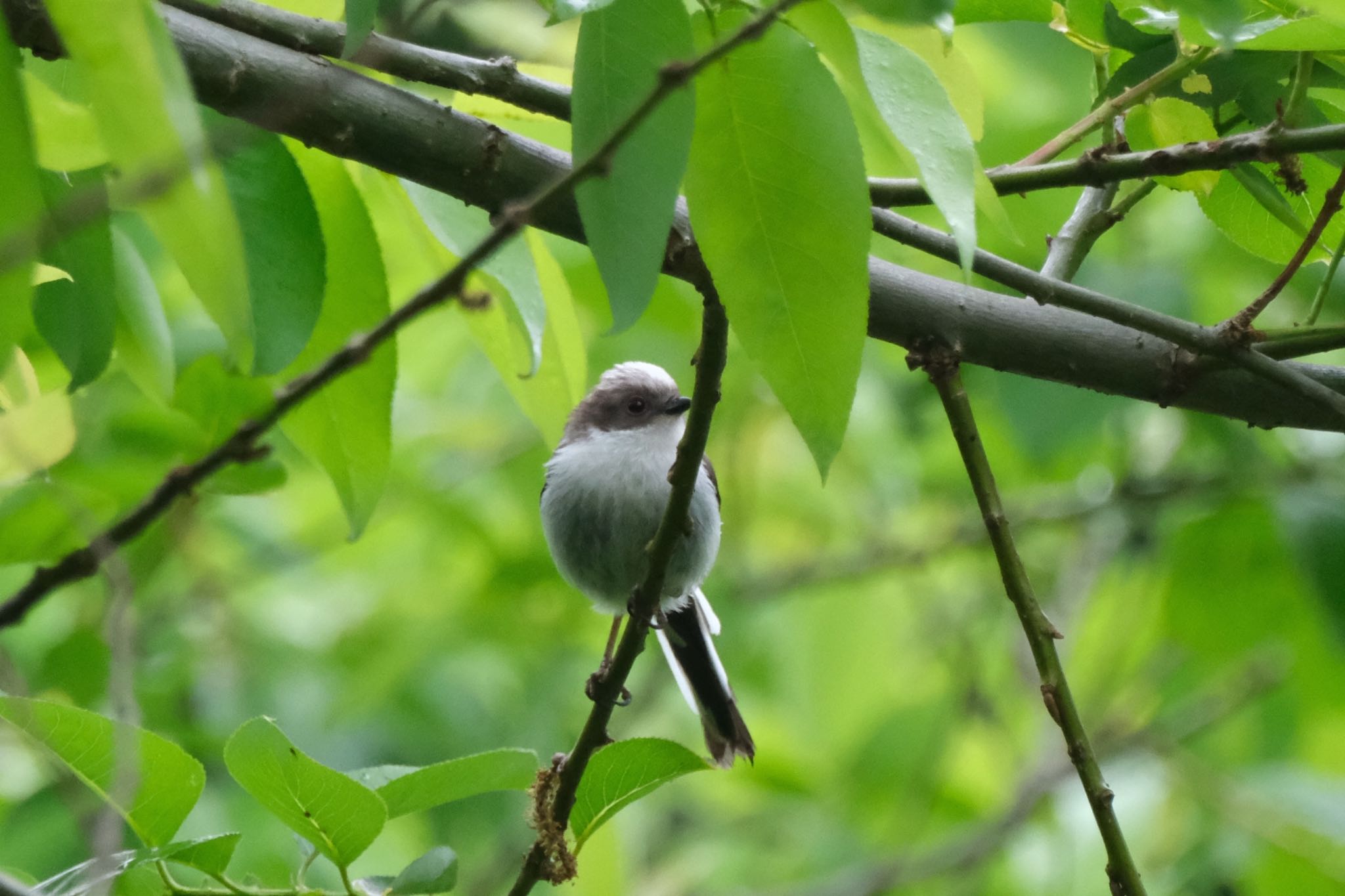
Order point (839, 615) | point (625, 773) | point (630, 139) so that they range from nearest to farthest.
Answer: point (630, 139)
point (625, 773)
point (839, 615)

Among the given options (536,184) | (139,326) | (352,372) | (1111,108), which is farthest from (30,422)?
(1111,108)

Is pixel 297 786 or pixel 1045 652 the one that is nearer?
pixel 297 786

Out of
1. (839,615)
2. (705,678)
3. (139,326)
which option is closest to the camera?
(139,326)

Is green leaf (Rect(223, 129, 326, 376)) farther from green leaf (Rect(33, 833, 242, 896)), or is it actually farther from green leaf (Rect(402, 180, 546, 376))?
→ green leaf (Rect(33, 833, 242, 896))

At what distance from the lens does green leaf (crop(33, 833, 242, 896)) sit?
166 cm

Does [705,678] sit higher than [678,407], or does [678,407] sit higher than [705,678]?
[678,407]

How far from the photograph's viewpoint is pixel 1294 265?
71.9 inches

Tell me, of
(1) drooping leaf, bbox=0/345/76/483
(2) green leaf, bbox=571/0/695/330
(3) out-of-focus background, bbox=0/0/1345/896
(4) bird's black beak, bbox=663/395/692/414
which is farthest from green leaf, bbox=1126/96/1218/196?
(4) bird's black beak, bbox=663/395/692/414

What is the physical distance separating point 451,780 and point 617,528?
5.26 feet

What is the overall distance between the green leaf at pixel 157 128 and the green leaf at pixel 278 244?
33.6 inches

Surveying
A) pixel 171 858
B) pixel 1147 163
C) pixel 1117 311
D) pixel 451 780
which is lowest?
pixel 171 858

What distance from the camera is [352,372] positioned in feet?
7.30

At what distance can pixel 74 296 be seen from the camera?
176 cm

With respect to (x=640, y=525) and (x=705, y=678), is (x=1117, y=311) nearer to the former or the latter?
(x=640, y=525)
